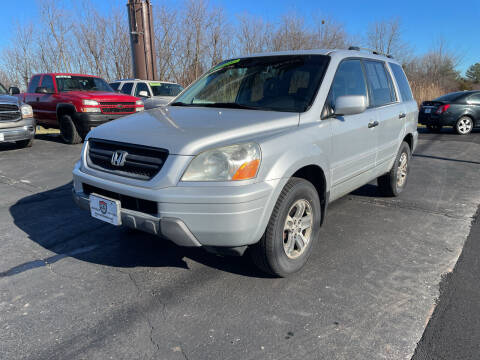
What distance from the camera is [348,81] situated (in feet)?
12.4

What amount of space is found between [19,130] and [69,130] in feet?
4.24

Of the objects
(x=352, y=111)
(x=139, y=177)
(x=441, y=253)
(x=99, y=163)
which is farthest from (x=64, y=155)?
(x=441, y=253)

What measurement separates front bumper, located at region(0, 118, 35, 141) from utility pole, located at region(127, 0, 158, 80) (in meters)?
7.48

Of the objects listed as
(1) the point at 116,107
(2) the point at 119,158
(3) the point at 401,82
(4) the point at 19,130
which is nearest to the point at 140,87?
(1) the point at 116,107

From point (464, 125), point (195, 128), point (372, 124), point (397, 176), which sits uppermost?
point (195, 128)

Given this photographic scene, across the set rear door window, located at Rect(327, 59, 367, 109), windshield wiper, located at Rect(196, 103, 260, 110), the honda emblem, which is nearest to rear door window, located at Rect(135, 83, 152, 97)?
windshield wiper, located at Rect(196, 103, 260, 110)

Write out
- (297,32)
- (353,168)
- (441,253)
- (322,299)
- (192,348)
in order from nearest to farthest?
1. (192,348)
2. (322,299)
3. (441,253)
4. (353,168)
5. (297,32)

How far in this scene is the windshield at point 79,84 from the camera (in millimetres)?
10271

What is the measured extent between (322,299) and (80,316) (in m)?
1.68

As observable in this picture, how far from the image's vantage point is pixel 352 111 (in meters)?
3.24

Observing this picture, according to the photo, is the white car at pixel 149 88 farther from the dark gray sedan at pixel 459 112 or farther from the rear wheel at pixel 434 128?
the rear wheel at pixel 434 128

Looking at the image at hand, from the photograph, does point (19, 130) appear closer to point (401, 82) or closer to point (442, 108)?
point (401, 82)

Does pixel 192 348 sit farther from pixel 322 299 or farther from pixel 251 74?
pixel 251 74

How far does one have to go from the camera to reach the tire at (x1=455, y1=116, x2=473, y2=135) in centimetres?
1277
